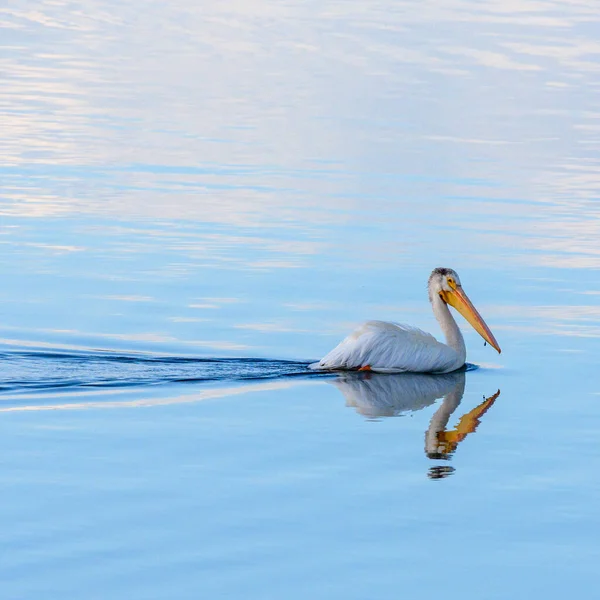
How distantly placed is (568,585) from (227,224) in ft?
27.9

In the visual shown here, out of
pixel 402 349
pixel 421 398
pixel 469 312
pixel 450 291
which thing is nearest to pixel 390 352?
pixel 402 349

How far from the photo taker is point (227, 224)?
14.0 metres

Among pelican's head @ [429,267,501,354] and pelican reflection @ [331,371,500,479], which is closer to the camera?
pelican reflection @ [331,371,500,479]

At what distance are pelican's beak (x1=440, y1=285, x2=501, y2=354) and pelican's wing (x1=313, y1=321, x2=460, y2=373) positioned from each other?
0.27 meters

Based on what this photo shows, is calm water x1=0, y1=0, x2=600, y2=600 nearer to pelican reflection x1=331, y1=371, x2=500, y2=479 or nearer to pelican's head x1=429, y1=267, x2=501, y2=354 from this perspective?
pelican reflection x1=331, y1=371, x2=500, y2=479

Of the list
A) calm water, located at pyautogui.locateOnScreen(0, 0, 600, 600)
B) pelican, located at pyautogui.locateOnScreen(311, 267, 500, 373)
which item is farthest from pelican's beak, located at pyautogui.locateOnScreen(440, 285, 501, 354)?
calm water, located at pyautogui.locateOnScreen(0, 0, 600, 600)

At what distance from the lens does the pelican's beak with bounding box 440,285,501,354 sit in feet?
33.7

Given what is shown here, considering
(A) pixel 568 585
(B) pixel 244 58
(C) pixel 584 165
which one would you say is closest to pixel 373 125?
(C) pixel 584 165

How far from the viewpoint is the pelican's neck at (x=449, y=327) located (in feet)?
33.8

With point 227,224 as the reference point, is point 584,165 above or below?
above

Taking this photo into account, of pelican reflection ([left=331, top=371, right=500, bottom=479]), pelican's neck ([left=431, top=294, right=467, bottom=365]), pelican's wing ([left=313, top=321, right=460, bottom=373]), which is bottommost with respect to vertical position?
pelican reflection ([left=331, top=371, right=500, bottom=479])

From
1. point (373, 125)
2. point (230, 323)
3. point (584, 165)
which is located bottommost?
point (230, 323)

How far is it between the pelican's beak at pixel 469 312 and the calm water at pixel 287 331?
0.20 m

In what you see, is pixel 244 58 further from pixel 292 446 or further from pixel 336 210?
pixel 292 446
